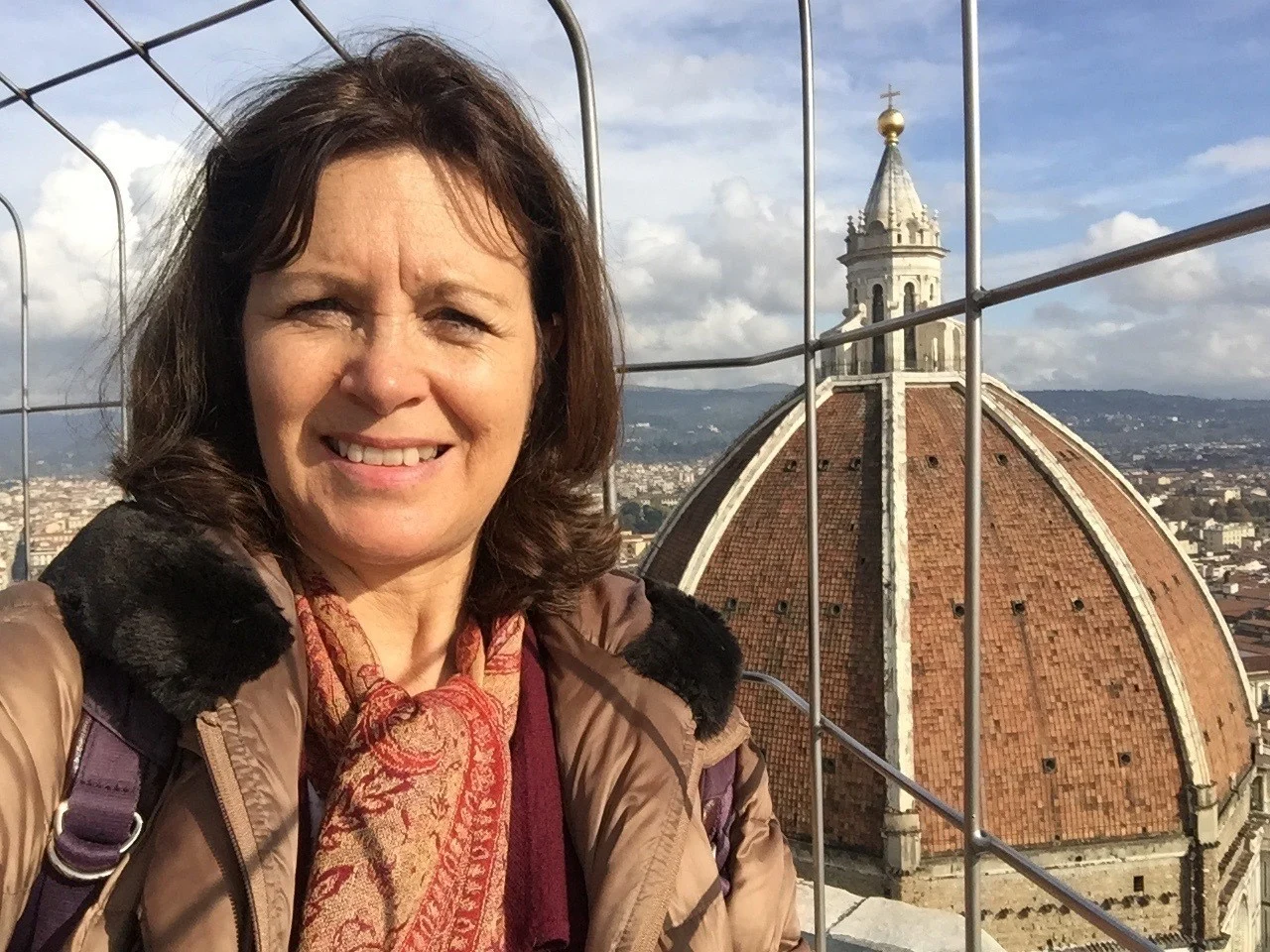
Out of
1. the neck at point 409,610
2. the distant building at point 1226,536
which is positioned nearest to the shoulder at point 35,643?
the neck at point 409,610

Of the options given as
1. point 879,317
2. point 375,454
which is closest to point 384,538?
point 375,454

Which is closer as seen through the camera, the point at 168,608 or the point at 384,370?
the point at 168,608

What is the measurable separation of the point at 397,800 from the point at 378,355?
1.76 feet

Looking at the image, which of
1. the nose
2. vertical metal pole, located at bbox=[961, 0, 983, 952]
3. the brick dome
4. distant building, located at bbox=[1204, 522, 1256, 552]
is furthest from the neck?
the brick dome

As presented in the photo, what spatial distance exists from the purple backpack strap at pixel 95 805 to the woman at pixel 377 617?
0.04 ft

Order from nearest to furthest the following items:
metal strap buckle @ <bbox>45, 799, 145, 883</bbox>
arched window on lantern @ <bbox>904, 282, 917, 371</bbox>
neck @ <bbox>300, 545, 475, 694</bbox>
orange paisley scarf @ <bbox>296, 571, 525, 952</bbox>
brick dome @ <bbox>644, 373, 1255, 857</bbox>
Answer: metal strap buckle @ <bbox>45, 799, 145, 883</bbox> → orange paisley scarf @ <bbox>296, 571, 525, 952</bbox> → neck @ <bbox>300, 545, 475, 694</bbox> → brick dome @ <bbox>644, 373, 1255, 857</bbox> → arched window on lantern @ <bbox>904, 282, 917, 371</bbox>

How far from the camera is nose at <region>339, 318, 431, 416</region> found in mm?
1309

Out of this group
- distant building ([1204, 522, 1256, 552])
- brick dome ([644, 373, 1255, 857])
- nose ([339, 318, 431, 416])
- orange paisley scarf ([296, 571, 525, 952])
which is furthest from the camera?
brick dome ([644, 373, 1255, 857])

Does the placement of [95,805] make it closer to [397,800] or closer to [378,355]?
[397,800]

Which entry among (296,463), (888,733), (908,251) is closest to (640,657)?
(296,463)

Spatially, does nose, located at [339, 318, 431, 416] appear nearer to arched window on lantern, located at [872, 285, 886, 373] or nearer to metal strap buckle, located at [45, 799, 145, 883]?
metal strap buckle, located at [45, 799, 145, 883]

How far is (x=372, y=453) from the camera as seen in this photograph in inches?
52.8

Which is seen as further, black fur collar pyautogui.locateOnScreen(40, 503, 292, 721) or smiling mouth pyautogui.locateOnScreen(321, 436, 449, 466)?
smiling mouth pyautogui.locateOnScreen(321, 436, 449, 466)

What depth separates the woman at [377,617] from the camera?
1.12 metres
